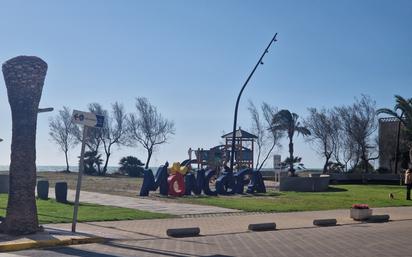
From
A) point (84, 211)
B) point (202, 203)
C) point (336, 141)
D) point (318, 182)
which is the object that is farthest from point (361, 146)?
point (84, 211)

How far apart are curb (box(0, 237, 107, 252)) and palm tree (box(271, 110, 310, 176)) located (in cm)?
4743

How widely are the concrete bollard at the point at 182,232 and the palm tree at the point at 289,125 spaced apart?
45.2 meters

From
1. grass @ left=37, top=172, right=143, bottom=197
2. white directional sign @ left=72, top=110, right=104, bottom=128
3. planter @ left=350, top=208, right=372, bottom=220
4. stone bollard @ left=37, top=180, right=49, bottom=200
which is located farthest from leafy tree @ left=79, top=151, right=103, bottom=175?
white directional sign @ left=72, top=110, right=104, bottom=128

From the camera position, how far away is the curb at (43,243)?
11775 millimetres

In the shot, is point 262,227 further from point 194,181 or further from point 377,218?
point 194,181

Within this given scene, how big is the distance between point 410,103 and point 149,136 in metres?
30.0

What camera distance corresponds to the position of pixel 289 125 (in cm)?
5984

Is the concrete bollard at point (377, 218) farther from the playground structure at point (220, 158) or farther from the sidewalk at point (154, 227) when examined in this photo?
the playground structure at point (220, 158)

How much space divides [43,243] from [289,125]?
4905 centimetres

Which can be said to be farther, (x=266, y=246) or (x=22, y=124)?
(x=22, y=124)

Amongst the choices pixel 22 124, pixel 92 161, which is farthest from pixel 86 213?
pixel 92 161

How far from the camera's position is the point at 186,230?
14.7 meters

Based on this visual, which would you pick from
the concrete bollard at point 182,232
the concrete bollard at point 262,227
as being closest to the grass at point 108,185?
the concrete bollard at point 262,227

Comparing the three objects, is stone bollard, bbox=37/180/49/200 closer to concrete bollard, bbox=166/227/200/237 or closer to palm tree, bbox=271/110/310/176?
concrete bollard, bbox=166/227/200/237
